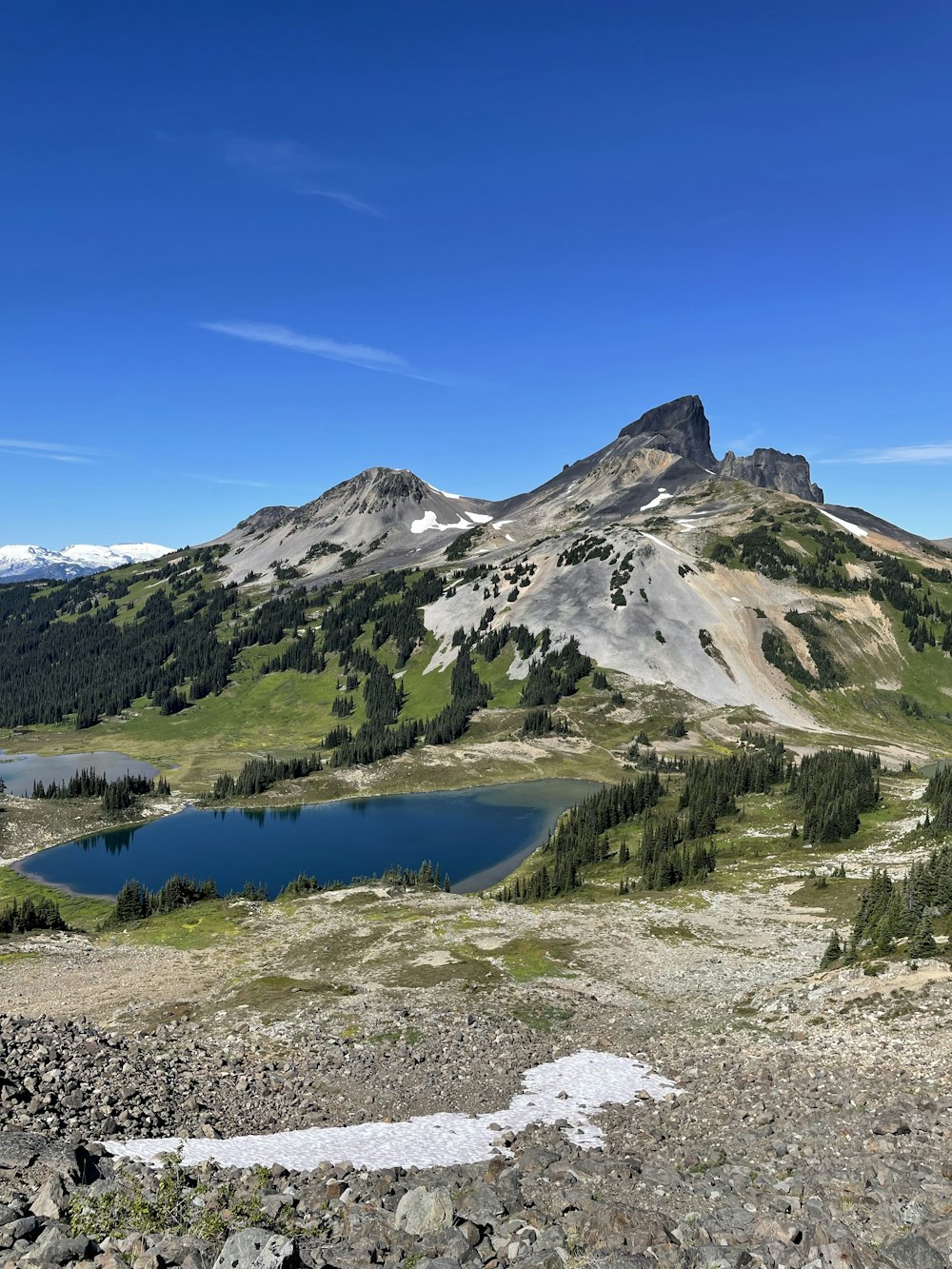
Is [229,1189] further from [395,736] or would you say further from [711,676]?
[711,676]

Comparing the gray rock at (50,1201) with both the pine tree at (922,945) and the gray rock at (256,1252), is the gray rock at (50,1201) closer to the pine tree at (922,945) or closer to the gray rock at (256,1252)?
the gray rock at (256,1252)

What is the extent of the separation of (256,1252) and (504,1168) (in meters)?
8.06

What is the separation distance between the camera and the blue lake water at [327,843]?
94.6 metres

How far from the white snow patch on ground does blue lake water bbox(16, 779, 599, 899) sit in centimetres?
6154

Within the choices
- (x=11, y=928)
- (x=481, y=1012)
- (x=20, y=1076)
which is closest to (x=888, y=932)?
(x=481, y=1012)

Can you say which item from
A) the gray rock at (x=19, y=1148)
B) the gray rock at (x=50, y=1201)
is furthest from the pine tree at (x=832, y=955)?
the gray rock at (x=50, y=1201)

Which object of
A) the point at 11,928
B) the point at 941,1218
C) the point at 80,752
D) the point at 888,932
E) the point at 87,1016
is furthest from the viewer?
the point at 80,752

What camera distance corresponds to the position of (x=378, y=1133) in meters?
24.7

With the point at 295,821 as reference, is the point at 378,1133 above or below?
above

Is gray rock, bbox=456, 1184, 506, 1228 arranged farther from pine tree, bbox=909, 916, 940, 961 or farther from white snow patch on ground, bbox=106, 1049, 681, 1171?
pine tree, bbox=909, 916, 940, 961

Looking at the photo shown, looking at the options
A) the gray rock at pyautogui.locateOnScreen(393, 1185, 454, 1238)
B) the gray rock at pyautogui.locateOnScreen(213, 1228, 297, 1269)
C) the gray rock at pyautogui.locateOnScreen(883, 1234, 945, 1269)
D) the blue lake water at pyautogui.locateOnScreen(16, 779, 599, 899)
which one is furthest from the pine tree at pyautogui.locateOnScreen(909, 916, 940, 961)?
the blue lake water at pyautogui.locateOnScreen(16, 779, 599, 899)

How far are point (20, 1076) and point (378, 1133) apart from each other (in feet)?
43.1

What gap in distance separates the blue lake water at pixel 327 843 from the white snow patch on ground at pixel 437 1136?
61539 millimetres

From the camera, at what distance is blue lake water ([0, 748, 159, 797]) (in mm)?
149500
